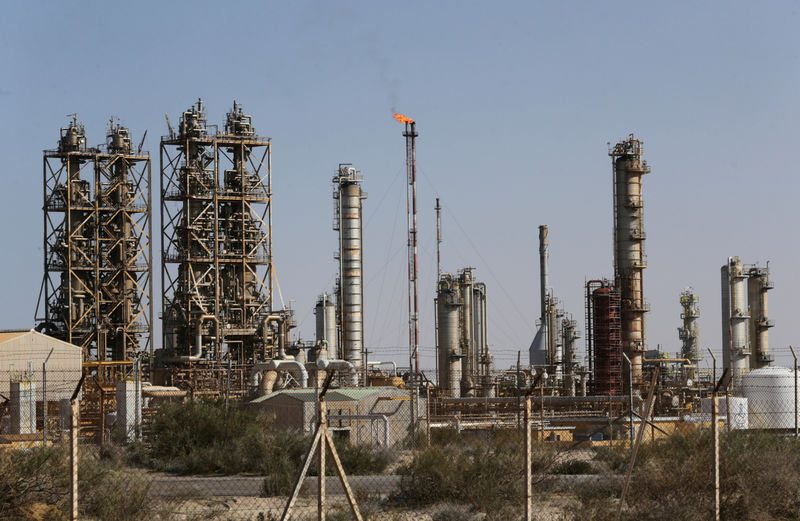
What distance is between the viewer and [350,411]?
32312 mm

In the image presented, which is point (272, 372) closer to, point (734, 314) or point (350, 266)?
point (350, 266)

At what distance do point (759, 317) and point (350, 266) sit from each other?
21.7 meters

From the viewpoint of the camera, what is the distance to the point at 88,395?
41469mm

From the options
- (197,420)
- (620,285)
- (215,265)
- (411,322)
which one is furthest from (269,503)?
(215,265)

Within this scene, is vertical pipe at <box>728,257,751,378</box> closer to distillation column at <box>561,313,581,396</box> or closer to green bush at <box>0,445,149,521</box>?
distillation column at <box>561,313,581,396</box>

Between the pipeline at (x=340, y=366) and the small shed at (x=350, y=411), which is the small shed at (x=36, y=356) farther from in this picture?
the small shed at (x=350, y=411)

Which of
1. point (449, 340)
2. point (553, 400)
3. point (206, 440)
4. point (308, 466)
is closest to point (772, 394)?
point (553, 400)

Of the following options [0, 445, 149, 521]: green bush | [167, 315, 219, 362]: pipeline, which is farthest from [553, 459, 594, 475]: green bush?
[167, 315, 219, 362]: pipeline

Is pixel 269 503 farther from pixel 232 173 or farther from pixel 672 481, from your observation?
pixel 232 173

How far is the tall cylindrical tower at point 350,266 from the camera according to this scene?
56.3 metres

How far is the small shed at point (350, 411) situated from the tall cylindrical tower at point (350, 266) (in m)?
23.1

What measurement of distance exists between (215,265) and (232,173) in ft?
16.5

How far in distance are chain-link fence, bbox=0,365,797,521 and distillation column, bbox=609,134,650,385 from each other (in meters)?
15.2

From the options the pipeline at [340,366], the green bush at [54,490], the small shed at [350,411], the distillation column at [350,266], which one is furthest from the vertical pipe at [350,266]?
the green bush at [54,490]
